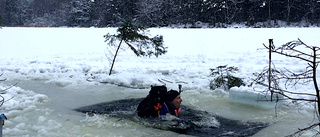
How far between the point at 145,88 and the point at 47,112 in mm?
3333

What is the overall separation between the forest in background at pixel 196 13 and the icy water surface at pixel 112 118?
78.2 feet

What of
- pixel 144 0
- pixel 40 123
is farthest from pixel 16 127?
pixel 144 0

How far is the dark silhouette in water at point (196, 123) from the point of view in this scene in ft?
17.0

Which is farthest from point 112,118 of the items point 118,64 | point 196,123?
point 118,64

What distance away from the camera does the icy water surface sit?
516 centimetres

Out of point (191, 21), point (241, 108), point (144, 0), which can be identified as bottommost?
point (241, 108)

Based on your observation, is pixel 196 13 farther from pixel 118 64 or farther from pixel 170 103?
pixel 170 103

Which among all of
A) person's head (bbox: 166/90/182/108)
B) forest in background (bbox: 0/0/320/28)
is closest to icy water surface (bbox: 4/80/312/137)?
person's head (bbox: 166/90/182/108)

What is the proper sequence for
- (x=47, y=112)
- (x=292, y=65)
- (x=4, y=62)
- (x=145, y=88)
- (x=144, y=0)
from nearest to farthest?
1. (x=47, y=112)
2. (x=145, y=88)
3. (x=292, y=65)
4. (x=4, y=62)
5. (x=144, y=0)

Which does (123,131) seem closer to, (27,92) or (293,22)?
(27,92)

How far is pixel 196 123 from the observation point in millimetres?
5637

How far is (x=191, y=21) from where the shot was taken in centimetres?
4022

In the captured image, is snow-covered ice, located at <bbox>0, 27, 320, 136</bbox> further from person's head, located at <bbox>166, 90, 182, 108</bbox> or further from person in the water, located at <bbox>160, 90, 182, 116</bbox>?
person's head, located at <bbox>166, 90, 182, 108</bbox>

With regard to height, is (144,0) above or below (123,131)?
above
